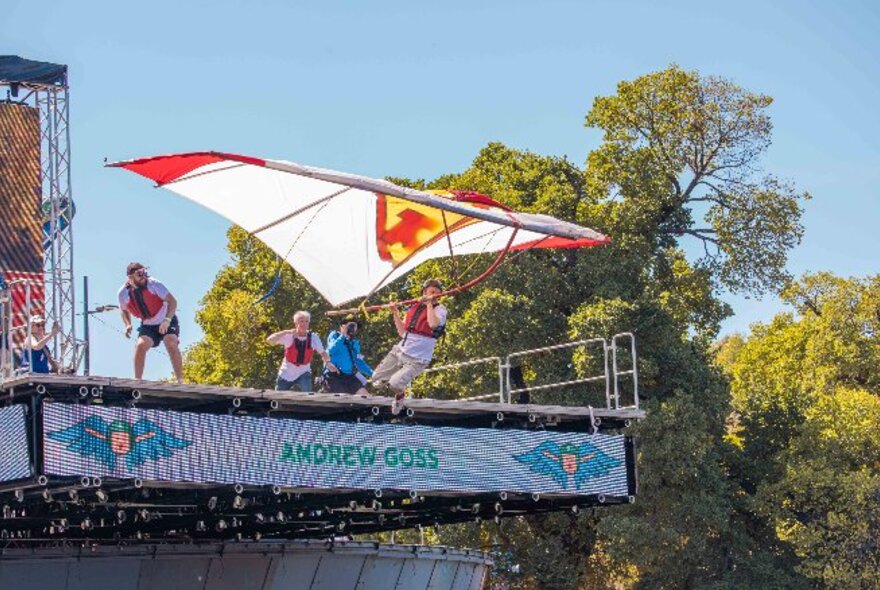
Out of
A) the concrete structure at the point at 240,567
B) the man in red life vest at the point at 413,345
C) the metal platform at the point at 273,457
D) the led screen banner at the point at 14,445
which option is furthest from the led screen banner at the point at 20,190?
the led screen banner at the point at 14,445

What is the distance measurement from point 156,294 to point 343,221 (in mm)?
4660

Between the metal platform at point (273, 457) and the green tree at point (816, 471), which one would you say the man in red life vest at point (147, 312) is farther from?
the green tree at point (816, 471)

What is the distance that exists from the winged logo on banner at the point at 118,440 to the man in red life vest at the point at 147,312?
1498 millimetres

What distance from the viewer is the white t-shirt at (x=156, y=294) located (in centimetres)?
2411

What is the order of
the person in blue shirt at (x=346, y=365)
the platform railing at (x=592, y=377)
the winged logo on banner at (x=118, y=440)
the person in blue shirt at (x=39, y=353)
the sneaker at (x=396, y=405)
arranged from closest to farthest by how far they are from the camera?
1. the winged logo on banner at (x=118, y=440)
2. the person in blue shirt at (x=39, y=353)
3. the sneaker at (x=396, y=405)
4. the person in blue shirt at (x=346, y=365)
5. the platform railing at (x=592, y=377)

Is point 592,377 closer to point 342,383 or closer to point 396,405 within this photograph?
point 342,383

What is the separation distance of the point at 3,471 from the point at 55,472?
0.87 meters

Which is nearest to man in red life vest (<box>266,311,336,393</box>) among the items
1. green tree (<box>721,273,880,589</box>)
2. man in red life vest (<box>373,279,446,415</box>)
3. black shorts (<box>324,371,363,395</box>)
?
black shorts (<box>324,371,363,395</box>)

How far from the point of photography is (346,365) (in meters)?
27.3

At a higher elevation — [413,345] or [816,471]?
[413,345]

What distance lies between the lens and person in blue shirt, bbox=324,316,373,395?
27.2 metres

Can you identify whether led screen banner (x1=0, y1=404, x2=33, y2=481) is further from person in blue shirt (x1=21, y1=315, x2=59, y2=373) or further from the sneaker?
the sneaker

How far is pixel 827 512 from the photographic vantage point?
141 feet

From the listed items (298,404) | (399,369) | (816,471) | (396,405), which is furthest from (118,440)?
(816,471)
